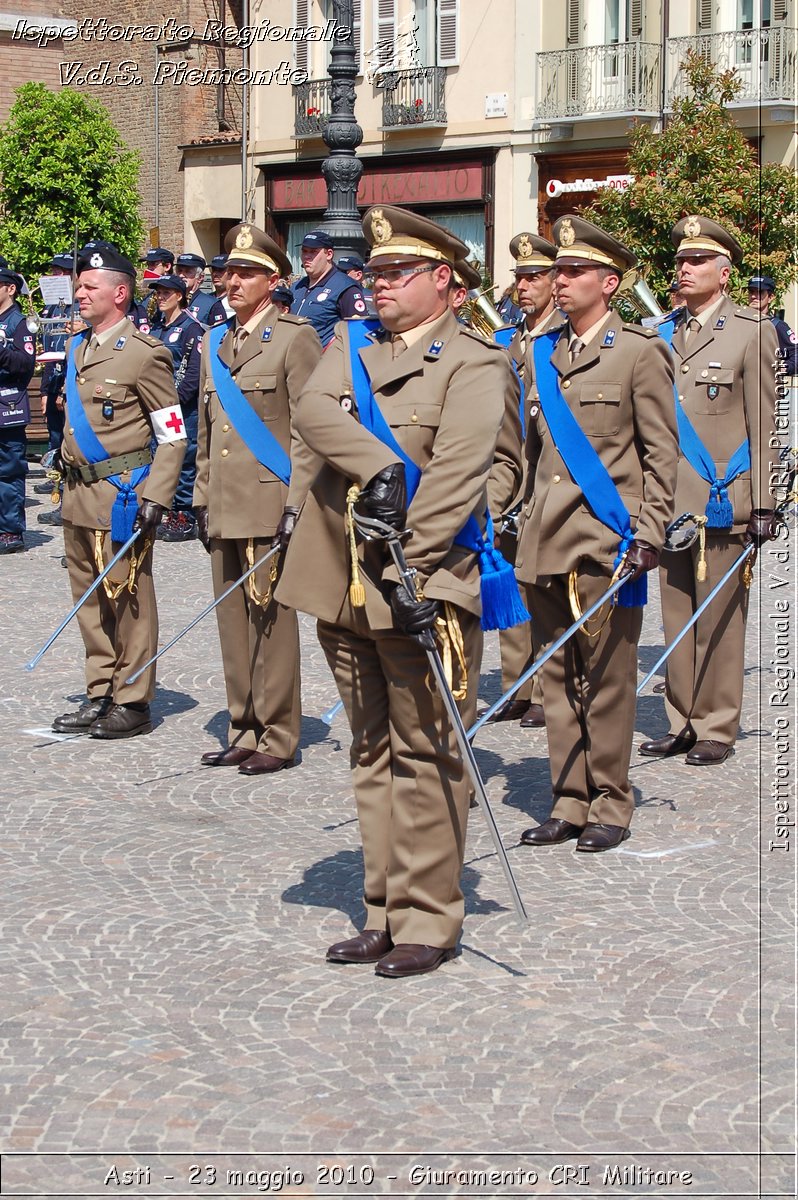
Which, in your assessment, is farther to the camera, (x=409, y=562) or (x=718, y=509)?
(x=718, y=509)

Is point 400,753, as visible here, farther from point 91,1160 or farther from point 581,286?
point 581,286

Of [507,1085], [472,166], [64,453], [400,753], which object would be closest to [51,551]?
[64,453]

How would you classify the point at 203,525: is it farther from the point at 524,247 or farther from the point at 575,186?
the point at 575,186

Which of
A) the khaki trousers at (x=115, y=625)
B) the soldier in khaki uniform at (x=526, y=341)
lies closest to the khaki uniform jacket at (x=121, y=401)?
the khaki trousers at (x=115, y=625)

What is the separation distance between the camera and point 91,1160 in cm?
394

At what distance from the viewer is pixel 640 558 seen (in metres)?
6.30

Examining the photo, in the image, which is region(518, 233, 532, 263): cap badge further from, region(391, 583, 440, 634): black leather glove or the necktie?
region(391, 583, 440, 634): black leather glove

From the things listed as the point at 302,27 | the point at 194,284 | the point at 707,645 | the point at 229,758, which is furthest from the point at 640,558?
the point at 302,27

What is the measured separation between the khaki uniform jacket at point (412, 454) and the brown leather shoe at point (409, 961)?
3.05ft

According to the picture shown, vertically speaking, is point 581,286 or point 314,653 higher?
point 581,286

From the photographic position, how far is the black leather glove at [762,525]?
308 inches

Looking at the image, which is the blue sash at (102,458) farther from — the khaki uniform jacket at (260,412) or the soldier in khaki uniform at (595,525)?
the soldier in khaki uniform at (595,525)

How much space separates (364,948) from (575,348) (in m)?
2.47

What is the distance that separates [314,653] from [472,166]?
2115 centimetres
